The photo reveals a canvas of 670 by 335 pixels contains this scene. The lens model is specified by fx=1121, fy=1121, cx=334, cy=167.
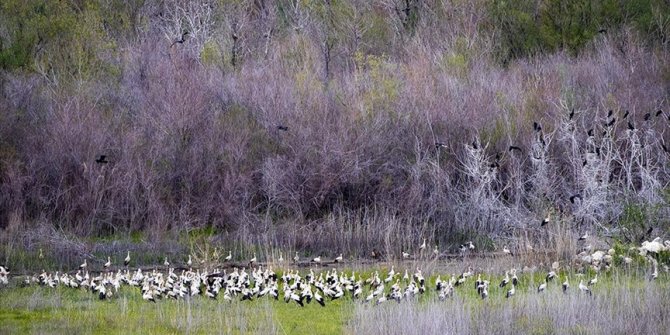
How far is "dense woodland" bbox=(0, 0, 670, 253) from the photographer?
25.5m

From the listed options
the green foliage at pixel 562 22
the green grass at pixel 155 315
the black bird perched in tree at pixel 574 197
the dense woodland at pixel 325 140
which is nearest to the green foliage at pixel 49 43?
the dense woodland at pixel 325 140

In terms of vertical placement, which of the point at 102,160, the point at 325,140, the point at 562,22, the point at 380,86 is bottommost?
the point at 102,160

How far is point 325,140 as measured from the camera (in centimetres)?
2797

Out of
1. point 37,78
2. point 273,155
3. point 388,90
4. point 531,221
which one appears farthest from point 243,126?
point 531,221

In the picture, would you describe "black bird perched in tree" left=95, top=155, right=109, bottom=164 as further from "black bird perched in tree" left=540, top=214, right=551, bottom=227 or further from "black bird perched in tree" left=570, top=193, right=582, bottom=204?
"black bird perched in tree" left=570, top=193, right=582, bottom=204

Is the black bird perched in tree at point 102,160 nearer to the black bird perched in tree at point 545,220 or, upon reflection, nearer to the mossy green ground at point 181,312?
the mossy green ground at point 181,312

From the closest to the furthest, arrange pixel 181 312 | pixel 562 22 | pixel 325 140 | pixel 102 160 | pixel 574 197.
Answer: pixel 181 312, pixel 574 197, pixel 102 160, pixel 325 140, pixel 562 22

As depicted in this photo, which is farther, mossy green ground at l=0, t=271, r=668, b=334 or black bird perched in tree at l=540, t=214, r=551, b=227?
black bird perched in tree at l=540, t=214, r=551, b=227

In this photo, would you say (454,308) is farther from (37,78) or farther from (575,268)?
(37,78)

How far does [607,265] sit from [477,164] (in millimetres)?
7039

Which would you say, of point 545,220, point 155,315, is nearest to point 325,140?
point 545,220

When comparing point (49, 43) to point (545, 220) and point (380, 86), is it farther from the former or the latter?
point (545, 220)

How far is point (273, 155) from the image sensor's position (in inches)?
1117

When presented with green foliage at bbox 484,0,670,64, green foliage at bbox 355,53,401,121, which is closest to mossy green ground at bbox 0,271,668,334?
green foliage at bbox 355,53,401,121
